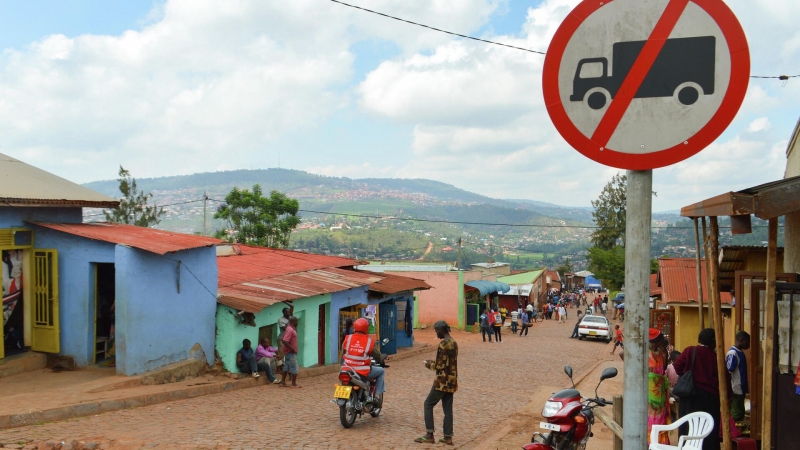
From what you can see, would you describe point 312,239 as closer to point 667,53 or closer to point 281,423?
point 281,423

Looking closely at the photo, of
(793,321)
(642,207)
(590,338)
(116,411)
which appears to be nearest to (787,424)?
(793,321)

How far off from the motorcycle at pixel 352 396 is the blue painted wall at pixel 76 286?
515cm

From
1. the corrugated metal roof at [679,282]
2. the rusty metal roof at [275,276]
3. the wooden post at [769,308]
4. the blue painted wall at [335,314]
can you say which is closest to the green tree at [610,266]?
the corrugated metal roof at [679,282]

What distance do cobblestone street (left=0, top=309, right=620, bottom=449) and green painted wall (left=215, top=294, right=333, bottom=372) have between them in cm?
113

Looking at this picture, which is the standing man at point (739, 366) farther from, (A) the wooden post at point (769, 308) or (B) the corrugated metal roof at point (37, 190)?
(B) the corrugated metal roof at point (37, 190)

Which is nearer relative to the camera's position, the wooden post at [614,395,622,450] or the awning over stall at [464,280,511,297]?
the wooden post at [614,395,622,450]

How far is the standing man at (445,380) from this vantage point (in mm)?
8609

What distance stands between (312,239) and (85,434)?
108 metres

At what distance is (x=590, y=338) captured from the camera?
33594 mm

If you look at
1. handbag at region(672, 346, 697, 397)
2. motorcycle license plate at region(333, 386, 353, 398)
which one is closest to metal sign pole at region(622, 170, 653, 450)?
handbag at region(672, 346, 697, 397)

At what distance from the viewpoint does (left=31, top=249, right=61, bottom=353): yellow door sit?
1180 cm

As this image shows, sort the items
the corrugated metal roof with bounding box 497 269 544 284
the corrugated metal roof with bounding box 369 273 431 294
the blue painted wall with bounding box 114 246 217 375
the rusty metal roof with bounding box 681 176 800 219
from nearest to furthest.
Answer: the rusty metal roof with bounding box 681 176 800 219 → the blue painted wall with bounding box 114 246 217 375 → the corrugated metal roof with bounding box 369 273 431 294 → the corrugated metal roof with bounding box 497 269 544 284

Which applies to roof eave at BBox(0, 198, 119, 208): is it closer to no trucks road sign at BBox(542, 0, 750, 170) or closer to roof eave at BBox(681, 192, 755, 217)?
roof eave at BBox(681, 192, 755, 217)

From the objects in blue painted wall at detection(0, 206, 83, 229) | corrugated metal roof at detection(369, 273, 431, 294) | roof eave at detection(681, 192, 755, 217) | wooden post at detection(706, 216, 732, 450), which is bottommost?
corrugated metal roof at detection(369, 273, 431, 294)
